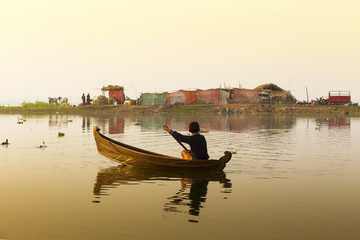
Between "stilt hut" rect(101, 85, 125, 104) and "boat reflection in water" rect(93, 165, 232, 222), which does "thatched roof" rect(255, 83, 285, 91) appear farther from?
"boat reflection in water" rect(93, 165, 232, 222)

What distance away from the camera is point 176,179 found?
10.7 m

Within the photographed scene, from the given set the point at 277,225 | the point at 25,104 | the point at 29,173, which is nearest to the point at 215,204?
the point at 277,225

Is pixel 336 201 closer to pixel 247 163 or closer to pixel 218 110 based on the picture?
pixel 247 163

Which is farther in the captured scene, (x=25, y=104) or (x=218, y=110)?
(x=25, y=104)

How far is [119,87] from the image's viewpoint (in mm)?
61000

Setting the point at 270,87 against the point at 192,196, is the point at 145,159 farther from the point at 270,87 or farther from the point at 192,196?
the point at 270,87

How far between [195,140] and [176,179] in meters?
1.18

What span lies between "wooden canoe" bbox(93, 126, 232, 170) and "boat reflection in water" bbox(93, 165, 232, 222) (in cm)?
21

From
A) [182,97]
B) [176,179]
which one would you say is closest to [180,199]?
[176,179]

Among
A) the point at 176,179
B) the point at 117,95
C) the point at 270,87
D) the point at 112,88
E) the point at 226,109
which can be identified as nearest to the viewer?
the point at 176,179

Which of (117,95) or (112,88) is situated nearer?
(112,88)

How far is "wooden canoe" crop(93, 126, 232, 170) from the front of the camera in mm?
11000


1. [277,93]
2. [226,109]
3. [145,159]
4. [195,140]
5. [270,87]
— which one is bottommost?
[145,159]

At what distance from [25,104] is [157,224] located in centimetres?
6874
